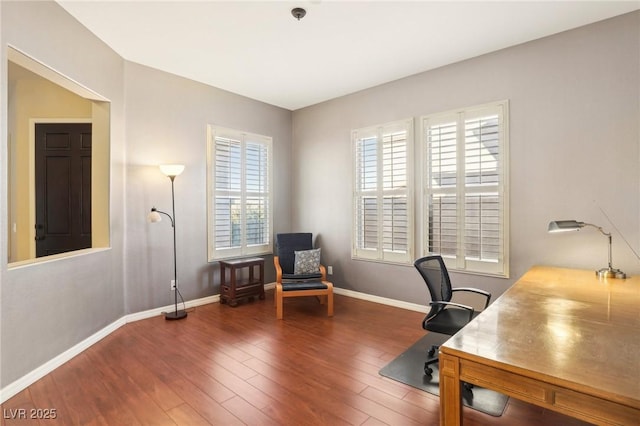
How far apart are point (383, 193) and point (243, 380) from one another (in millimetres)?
2851

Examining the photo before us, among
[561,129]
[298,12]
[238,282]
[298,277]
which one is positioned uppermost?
[298,12]

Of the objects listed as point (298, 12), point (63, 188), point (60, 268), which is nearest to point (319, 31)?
point (298, 12)

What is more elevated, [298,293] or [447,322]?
[447,322]

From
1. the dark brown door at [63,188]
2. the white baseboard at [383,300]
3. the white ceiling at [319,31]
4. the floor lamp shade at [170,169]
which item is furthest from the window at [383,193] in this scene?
Result: the dark brown door at [63,188]

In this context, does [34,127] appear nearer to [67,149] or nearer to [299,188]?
[67,149]

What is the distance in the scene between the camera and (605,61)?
2.87 meters

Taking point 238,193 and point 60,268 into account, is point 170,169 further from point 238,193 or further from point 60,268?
point 60,268

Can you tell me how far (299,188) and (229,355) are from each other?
122 inches

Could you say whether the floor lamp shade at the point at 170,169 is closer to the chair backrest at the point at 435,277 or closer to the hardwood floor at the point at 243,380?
the hardwood floor at the point at 243,380

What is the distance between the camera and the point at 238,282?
15.0 feet

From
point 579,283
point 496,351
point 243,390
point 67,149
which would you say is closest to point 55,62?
point 67,149

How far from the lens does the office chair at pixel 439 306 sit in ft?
7.92

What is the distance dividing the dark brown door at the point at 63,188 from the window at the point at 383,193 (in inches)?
135

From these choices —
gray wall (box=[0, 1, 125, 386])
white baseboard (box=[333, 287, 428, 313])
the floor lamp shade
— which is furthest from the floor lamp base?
white baseboard (box=[333, 287, 428, 313])
